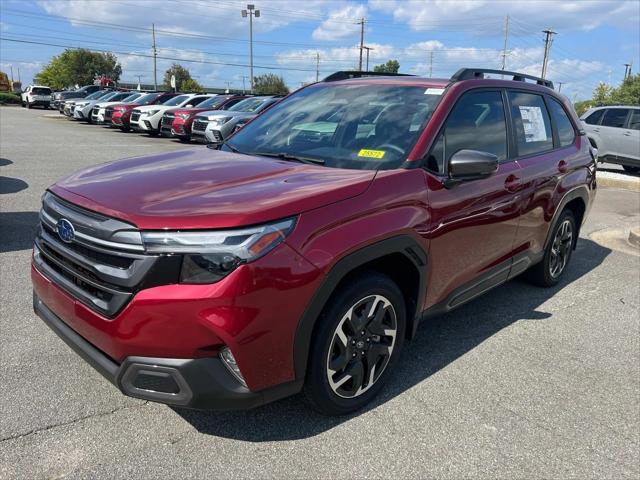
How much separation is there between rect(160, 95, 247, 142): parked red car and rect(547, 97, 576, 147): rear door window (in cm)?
1490

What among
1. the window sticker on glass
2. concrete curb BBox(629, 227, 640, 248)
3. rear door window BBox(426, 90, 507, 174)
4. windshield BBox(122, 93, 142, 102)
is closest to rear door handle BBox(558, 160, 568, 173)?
the window sticker on glass

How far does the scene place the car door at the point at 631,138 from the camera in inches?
537

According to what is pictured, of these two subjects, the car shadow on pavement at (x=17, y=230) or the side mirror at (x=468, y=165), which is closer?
the side mirror at (x=468, y=165)

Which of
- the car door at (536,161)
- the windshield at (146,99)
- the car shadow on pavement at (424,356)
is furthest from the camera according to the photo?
the windshield at (146,99)

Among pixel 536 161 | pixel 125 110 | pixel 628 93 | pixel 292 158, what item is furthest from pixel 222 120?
pixel 628 93

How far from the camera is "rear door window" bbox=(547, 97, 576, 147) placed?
4.89m

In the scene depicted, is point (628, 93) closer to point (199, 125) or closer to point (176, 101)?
point (176, 101)

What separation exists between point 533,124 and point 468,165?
5.66 ft

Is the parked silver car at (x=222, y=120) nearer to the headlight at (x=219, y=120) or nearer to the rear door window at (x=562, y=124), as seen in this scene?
the headlight at (x=219, y=120)

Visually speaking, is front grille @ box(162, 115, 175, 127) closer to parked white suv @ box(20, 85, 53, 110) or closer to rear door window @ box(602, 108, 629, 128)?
rear door window @ box(602, 108, 629, 128)

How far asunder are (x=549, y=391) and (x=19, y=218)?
6.27m

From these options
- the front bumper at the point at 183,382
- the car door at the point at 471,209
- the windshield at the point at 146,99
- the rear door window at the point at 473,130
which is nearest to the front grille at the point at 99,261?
the front bumper at the point at 183,382

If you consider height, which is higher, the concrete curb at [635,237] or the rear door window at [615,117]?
the rear door window at [615,117]

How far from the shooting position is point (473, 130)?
11.9 feet
